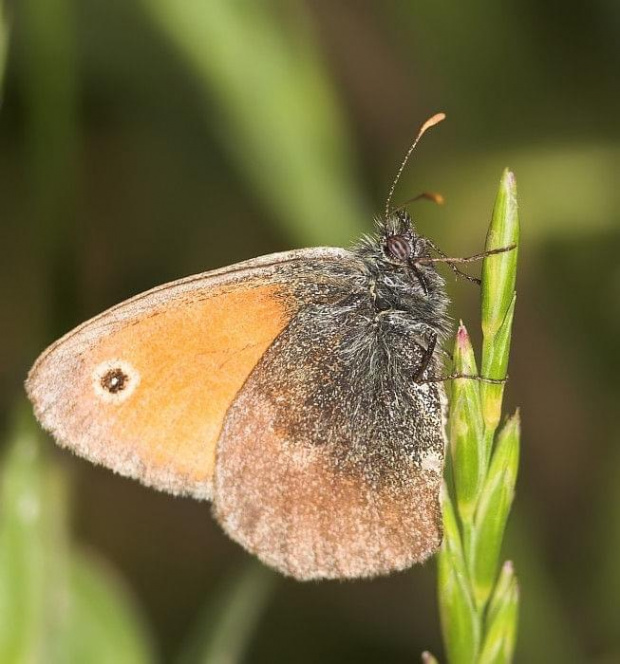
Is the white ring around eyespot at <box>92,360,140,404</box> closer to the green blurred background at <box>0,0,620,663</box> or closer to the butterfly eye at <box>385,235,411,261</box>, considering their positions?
the green blurred background at <box>0,0,620,663</box>

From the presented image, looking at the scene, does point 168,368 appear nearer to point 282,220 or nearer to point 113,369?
point 113,369

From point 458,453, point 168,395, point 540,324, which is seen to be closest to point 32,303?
A: point 168,395

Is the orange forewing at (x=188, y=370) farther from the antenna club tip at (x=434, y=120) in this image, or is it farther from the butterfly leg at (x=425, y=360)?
the antenna club tip at (x=434, y=120)

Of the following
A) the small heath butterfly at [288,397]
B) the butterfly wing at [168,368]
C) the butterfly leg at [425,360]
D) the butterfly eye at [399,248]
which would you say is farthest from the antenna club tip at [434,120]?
the butterfly leg at [425,360]

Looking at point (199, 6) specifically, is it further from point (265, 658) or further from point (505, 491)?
point (265, 658)

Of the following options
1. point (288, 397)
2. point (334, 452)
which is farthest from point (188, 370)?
point (334, 452)
